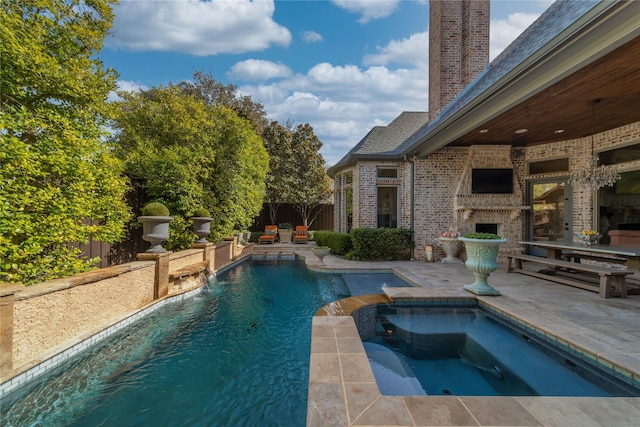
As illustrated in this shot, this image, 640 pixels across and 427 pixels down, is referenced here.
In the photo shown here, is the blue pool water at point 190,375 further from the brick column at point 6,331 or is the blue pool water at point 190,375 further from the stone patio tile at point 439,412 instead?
the stone patio tile at point 439,412

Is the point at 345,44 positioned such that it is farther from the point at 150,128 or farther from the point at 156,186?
the point at 156,186

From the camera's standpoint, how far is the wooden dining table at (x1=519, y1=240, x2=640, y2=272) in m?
4.16

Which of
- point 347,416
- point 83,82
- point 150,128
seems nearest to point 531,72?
point 347,416

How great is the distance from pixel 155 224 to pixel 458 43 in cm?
1016

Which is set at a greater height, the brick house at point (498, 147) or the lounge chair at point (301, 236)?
the brick house at point (498, 147)

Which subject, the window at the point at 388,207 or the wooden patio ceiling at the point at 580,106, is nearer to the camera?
the wooden patio ceiling at the point at 580,106

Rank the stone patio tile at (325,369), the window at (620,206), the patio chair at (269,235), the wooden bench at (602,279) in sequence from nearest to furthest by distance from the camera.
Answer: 1. the stone patio tile at (325,369)
2. the wooden bench at (602,279)
3. the window at (620,206)
4. the patio chair at (269,235)

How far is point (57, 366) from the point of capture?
2707 millimetres

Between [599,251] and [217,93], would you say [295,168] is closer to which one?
[217,93]

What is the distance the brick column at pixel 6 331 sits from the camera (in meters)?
2.24

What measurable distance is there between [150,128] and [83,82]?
10.9 ft

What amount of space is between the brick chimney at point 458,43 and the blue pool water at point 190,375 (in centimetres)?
841

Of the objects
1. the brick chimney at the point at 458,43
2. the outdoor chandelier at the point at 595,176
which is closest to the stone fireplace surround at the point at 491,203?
the brick chimney at the point at 458,43

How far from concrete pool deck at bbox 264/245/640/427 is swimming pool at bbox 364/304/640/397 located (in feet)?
0.67
